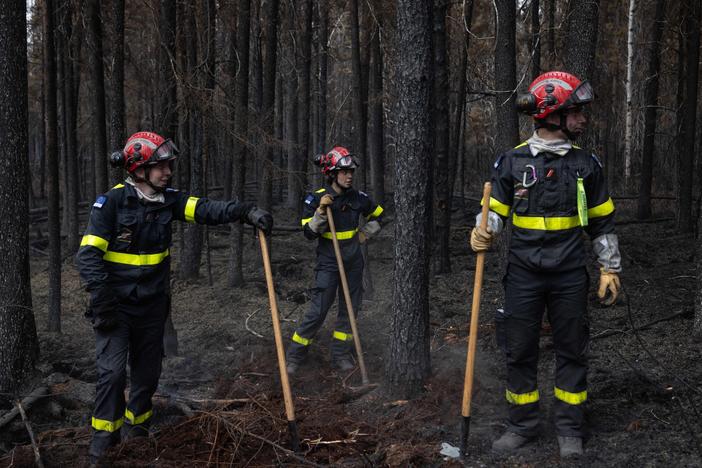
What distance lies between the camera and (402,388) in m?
5.50

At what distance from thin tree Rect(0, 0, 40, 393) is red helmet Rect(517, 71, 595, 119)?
4542 mm

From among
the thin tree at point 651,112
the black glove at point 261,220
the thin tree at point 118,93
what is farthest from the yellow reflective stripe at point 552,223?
the thin tree at point 651,112

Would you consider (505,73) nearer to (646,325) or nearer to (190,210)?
(646,325)

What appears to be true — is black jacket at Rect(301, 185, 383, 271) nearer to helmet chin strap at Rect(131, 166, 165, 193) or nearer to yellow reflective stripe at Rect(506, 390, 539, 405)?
helmet chin strap at Rect(131, 166, 165, 193)

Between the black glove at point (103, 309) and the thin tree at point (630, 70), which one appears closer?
the black glove at point (103, 309)

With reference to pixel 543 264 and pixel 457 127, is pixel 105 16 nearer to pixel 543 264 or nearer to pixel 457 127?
pixel 457 127

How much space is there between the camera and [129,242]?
4.55m

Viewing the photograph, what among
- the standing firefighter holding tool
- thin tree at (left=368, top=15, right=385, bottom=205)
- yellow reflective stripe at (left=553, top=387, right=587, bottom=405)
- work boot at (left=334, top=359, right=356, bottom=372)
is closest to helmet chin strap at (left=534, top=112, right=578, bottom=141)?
the standing firefighter holding tool

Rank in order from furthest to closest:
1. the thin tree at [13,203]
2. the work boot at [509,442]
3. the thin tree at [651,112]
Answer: the thin tree at [651,112]
the thin tree at [13,203]
the work boot at [509,442]

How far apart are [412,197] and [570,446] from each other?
224cm

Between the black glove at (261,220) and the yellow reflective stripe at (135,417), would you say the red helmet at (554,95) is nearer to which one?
the black glove at (261,220)

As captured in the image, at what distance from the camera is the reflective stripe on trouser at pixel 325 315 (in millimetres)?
6840

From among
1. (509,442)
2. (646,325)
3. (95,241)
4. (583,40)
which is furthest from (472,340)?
(583,40)

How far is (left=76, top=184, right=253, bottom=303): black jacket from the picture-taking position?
14.4ft
